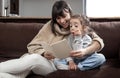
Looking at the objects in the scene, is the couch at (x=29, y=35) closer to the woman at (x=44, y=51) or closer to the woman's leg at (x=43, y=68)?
the woman at (x=44, y=51)

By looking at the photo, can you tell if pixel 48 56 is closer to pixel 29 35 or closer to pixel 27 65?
pixel 27 65

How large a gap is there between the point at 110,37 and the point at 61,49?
625 mm

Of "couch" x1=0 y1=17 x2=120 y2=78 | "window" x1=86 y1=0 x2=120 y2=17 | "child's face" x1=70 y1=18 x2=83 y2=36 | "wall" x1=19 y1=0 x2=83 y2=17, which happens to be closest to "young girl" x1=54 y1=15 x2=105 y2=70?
"child's face" x1=70 y1=18 x2=83 y2=36

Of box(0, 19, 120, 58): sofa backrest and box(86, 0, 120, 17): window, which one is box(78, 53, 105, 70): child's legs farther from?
box(86, 0, 120, 17): window

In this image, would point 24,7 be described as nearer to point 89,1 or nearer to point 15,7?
point 15,7

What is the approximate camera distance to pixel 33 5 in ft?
14.4

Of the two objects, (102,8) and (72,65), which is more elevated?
(102,8)

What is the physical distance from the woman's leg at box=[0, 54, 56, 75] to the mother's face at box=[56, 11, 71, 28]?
1.11ft

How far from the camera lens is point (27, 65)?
1.68 m

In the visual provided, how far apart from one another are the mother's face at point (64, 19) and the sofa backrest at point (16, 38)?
1.14 feet

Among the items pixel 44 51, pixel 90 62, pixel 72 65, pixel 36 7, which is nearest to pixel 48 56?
pixel 44 51

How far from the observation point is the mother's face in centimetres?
196

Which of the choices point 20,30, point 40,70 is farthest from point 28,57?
point 20,30

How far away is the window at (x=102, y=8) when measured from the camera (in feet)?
13.5
